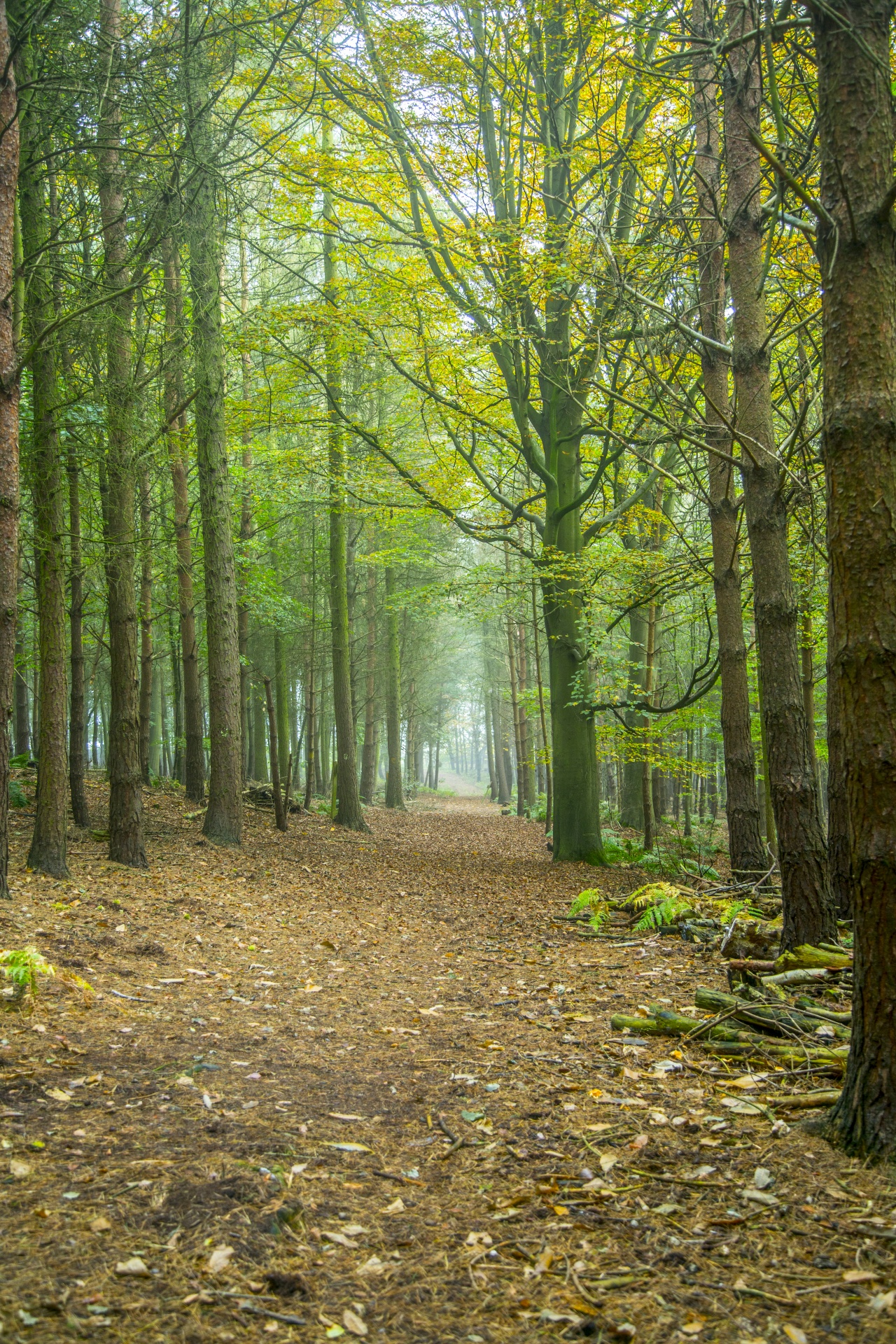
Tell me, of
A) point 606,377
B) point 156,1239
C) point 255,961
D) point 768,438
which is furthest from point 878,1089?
point 606,377

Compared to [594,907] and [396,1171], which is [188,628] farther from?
[396,1171]

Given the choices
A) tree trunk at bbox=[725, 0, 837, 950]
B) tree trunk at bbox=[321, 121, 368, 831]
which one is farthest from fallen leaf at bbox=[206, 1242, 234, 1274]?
tree trunk at bbox=[321, 121, 368, 831]

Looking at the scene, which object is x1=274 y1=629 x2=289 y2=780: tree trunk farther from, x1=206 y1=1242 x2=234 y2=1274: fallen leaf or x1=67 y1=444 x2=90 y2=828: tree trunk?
x1=206 y1=1242 x2=234 y2=1274: fallen leaf

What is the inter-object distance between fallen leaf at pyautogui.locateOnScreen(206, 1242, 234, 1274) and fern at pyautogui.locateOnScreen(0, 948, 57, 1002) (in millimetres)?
2306

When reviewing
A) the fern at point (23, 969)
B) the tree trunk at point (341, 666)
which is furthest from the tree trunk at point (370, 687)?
the fern at point (23, 969)

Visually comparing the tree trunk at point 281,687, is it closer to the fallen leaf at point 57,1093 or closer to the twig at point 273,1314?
the fallen leaf at point 57,1093

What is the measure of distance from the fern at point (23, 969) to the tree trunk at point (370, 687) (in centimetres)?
1718

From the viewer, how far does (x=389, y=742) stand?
23.0 meters

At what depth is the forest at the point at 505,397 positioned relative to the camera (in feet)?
9.98

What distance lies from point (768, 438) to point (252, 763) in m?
22.3

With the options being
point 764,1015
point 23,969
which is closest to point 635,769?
point 764,1015

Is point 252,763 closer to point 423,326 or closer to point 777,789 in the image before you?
point 423,326

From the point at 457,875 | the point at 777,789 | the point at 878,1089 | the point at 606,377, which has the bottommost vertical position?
the point at 457,875

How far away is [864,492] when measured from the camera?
9.51 ft
